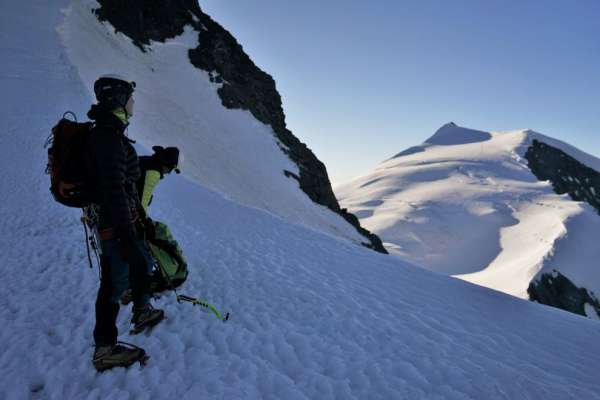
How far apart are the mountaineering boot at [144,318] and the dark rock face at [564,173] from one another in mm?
80012

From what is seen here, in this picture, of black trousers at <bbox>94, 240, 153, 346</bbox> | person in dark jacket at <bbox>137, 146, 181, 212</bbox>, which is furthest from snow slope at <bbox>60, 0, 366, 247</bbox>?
black trousers at <bbox>94, 240, 153, 346</bbox>

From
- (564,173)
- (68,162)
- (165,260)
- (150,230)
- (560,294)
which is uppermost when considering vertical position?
(564,173)

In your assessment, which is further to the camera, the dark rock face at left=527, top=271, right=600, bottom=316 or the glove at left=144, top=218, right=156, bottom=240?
the dark rock face at left=527, top=271, right=600, bottom=316

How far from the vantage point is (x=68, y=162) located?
8.93 ft

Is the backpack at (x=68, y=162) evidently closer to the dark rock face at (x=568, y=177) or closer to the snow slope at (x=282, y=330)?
the snow slope at (x=282, y=330)

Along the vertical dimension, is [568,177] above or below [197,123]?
above

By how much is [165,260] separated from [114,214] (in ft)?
3.50

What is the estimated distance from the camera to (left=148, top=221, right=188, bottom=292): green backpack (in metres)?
3.54

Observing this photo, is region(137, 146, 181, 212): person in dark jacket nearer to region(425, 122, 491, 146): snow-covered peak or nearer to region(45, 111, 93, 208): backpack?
region(45, 111, 93, 208): backpack

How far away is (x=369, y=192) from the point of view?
72.9m

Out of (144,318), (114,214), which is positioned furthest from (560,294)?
(114,214)

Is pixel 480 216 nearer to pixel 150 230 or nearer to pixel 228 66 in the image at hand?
pixel 228 66

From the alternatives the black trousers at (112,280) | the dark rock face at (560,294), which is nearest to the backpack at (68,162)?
the black trousers at (112,280)

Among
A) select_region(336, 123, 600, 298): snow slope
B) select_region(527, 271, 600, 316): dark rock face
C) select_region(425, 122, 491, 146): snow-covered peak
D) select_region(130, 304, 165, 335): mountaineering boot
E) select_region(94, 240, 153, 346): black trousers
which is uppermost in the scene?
select_region(425, 122, 491, 146): snow-covered peak
